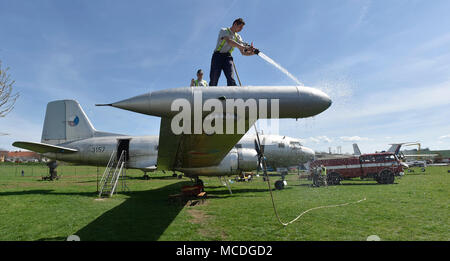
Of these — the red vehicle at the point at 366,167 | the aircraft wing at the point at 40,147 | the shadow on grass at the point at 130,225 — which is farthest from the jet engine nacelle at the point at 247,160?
the aircraft wing at the point at 40,147

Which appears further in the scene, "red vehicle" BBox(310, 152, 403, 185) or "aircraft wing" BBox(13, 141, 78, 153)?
"red vehicle" BBox(310, 152, 403, 185)

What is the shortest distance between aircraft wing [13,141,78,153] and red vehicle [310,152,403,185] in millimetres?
19235

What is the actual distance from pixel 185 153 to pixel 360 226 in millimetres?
5935

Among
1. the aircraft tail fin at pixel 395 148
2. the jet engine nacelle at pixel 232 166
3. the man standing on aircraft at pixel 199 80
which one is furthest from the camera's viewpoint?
the aircraft tail fin at pixel 395 148

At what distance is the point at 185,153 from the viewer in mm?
8328

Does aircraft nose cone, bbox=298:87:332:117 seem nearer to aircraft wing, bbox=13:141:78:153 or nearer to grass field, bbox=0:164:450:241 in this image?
grass field, bbox=0:164:450:241

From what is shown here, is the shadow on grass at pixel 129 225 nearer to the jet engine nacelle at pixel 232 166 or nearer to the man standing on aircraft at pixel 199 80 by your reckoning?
the jet engine nacelle at pixel 232 166

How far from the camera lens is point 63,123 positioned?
15.9m

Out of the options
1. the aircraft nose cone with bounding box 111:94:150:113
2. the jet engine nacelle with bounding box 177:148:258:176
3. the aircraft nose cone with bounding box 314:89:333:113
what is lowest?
the jet engine nacelle with bounding box 177:148:258:176

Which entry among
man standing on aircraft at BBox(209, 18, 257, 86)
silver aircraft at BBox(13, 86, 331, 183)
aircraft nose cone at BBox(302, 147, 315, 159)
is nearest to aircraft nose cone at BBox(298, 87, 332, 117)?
silver aircraft at BBox(13, 86, 331, 183)

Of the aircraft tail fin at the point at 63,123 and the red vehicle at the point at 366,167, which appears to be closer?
the aircraft tail fin at the point at 63,123

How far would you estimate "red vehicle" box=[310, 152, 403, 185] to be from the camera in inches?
685

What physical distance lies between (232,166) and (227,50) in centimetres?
706

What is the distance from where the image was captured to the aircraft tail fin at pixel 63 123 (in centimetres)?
1562
